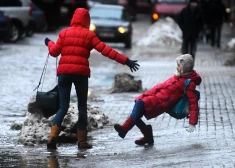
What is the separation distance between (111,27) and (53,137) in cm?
2050

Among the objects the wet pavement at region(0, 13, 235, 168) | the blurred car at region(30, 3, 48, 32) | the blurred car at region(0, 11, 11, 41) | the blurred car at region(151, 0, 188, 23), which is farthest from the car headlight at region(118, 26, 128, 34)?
the wet pavement at region(0, 13, 235, 168)

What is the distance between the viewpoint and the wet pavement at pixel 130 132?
9.02 meters

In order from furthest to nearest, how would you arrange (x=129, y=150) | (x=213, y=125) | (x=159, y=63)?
(x=159, y=63), (x=213, y=125), (x=129, y=150)

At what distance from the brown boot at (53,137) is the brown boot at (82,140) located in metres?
0.28

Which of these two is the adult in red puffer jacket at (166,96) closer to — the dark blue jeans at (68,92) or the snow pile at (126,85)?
the dark blue jeans at (68,92)

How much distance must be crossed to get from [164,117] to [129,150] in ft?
9.40

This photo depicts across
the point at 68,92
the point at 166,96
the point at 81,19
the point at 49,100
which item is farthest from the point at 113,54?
the point at 49,100

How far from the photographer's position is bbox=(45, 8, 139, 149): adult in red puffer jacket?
986 centimetres

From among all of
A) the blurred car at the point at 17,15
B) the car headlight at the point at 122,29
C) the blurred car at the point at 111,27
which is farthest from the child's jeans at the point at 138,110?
the blurred car at the point at 17,15

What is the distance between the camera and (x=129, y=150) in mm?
9828

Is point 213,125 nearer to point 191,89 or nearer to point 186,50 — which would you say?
point 191,89

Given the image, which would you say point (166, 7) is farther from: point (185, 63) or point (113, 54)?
point (113, 54)

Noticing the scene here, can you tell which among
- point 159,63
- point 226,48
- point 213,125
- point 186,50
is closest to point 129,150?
point 213,125

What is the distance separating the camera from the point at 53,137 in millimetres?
9875
